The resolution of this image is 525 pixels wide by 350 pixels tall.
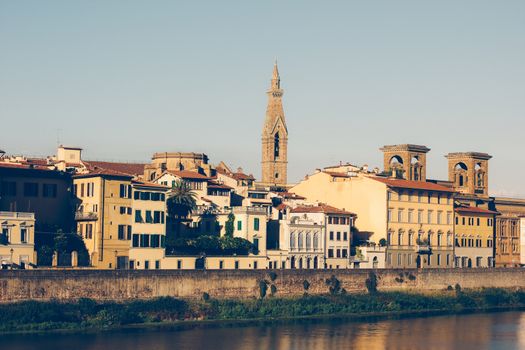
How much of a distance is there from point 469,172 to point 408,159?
1143cm

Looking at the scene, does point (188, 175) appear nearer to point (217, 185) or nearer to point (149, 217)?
point (217, 185)

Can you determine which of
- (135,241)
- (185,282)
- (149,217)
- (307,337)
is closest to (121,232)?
(135,241)

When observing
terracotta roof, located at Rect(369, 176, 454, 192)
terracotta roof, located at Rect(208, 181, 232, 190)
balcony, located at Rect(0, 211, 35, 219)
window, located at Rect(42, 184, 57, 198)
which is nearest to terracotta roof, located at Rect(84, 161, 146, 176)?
terracotta roof, located at Rect(208, 181, 232, 190)

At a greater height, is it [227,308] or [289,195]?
[289,195]

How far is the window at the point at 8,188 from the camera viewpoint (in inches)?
3531

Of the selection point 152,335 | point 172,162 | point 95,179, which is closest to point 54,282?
point 152,335

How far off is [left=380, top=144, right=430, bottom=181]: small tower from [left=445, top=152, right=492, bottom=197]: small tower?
677cm

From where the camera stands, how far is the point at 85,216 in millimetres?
89812

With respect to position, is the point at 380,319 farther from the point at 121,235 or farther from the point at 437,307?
the point at 121,235

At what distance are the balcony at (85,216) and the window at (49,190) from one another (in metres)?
3.13

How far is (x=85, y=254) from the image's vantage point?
88.8m

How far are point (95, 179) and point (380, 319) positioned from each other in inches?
1071

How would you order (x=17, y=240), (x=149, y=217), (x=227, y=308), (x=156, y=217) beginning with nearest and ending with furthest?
1. (x=17, y=240)
2. (x=227, y=308)
3. (x=149, y=217)
4. (x=156, y=217)

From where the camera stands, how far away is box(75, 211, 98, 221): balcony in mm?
88812
